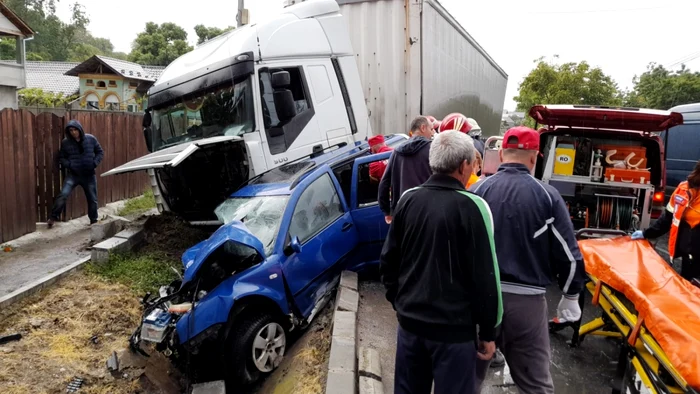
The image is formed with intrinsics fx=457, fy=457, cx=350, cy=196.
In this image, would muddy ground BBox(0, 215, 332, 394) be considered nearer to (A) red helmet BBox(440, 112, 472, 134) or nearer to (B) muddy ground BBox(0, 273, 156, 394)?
(B) muddy ground BBox(0, 273, 156, 394)

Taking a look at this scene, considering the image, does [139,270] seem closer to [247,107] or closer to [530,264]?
[247,107]

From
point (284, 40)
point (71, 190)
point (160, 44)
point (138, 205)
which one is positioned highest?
point (160, 44)

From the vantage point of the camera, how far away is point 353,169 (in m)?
5.29

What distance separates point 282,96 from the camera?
570 centimetres

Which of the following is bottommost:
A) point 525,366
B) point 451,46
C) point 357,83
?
point 525,366

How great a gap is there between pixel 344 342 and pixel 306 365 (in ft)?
1.26

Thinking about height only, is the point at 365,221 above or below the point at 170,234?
above

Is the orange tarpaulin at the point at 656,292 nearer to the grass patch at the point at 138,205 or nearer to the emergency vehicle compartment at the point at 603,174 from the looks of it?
the emergency vehicle compartment at the point at 603,174

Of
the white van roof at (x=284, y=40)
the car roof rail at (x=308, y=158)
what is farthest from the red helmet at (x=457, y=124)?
the white van roof at (x=284, y=40)

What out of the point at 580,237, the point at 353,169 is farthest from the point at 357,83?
the point at 580,237

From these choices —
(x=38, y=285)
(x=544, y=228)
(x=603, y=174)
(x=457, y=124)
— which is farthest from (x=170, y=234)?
(x=603, y=174)

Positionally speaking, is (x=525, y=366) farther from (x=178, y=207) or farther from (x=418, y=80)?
(x=418, y=80)

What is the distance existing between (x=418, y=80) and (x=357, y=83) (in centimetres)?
100

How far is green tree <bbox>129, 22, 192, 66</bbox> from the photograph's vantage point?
→ 3775 cm
